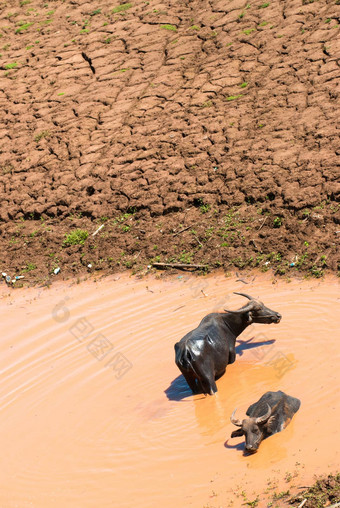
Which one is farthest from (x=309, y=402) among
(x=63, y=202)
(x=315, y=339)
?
(x=63, y=202)

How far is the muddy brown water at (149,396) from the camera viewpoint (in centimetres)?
516

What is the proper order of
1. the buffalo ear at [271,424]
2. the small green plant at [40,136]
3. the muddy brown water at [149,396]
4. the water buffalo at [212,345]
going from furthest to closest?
1. the small green plant at [40,136]
2. the water buffalo at [212,345]
3. the buffalo ear at [271,424]
4. the muddy brown water at [149,396]

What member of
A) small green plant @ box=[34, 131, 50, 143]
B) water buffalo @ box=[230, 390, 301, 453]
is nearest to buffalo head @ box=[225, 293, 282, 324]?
water buffalo @ box=[230, 390, 301, 453]

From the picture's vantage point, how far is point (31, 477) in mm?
5789

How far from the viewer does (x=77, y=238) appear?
11.0 m

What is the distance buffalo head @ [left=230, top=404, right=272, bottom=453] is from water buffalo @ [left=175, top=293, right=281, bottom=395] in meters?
1.02

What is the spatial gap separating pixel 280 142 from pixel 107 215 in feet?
10.5

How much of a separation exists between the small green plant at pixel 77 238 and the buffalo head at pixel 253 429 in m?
6.22

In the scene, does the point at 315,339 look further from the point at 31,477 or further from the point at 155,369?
the point at 31,477

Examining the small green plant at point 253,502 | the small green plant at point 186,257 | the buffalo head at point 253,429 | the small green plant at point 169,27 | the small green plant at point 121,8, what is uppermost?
the small green plant at point 121,8

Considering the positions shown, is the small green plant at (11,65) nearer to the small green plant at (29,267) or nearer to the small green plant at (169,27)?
the small green plant at (169,27)

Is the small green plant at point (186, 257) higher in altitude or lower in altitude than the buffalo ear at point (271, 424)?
lower

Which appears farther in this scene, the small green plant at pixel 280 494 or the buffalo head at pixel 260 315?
the buffalo head at pixel 260 315

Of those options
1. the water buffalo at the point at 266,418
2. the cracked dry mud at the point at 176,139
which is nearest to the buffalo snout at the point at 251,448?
the water buffalo at the point at 266,418
